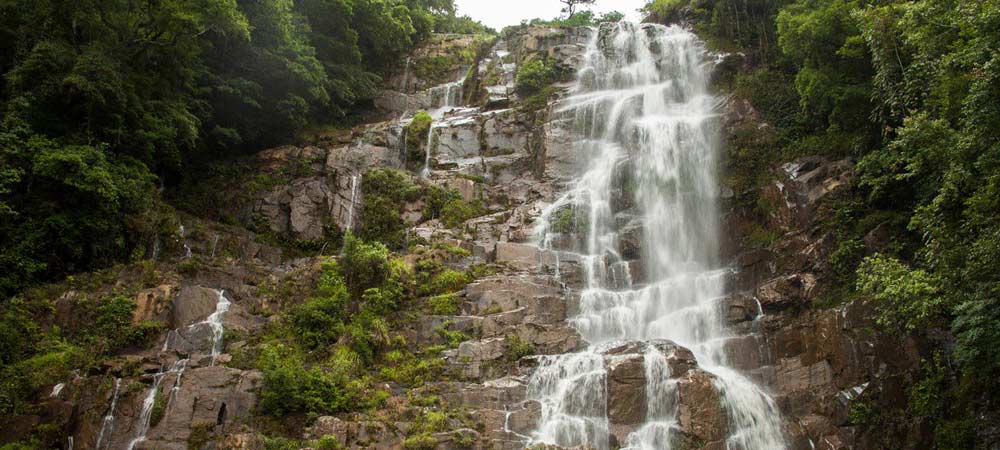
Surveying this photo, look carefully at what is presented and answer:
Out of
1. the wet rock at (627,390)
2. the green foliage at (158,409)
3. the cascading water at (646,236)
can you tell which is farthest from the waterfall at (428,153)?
the green foliage at (158,409)

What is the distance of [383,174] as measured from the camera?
25.4m

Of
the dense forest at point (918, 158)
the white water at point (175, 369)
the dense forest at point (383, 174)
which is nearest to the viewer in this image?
the dense forest at point (918, 158)

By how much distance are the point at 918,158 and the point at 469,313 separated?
456 inches

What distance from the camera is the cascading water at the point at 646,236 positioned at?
14.8m

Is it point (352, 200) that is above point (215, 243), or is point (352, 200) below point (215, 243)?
above

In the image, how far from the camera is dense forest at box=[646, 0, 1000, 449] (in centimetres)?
1180

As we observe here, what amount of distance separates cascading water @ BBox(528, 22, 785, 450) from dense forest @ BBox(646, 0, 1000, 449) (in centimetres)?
225

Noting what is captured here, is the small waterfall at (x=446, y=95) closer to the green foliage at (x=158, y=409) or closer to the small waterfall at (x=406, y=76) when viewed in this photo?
the small waterfall at (x=406, y=76)

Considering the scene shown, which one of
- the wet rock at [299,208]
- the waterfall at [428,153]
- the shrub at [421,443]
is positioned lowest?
the shrub at [421,443]

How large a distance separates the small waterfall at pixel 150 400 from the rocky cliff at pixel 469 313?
5cm

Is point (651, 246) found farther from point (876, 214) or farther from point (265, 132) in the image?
point (265, 132)

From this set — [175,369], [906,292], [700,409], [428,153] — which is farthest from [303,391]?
[428,153]

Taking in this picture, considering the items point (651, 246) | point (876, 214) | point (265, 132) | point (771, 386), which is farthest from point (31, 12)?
point (876, 214)

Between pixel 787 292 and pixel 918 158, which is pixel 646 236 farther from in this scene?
pixel 918 158
